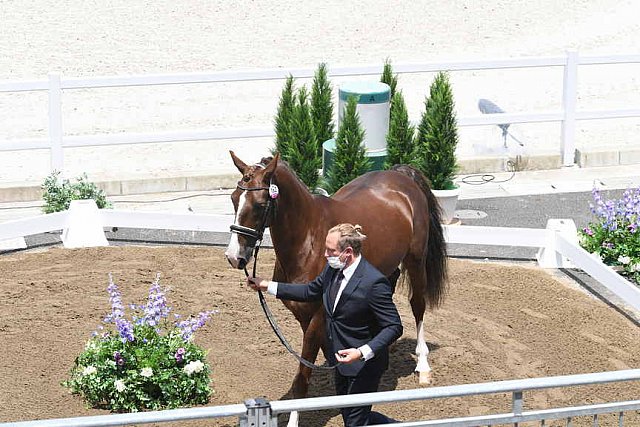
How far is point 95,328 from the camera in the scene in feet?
35.0

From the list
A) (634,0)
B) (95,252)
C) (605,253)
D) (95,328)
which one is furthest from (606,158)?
(634,0)

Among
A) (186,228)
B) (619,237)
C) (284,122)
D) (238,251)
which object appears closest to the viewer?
(238,251)

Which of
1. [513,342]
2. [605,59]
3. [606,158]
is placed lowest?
[513,342]

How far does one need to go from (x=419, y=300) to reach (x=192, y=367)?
7.02 feet

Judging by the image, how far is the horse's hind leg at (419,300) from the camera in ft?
32.4

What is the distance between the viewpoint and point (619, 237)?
12.3m

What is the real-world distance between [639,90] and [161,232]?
1055 cm

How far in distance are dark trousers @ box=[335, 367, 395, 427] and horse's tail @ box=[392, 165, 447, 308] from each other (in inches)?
97.4

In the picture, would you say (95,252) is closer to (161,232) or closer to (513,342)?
(161,232)

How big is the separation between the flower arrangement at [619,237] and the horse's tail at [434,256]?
2.57 meters

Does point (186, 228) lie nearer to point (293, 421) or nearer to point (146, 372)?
point (146, 372)

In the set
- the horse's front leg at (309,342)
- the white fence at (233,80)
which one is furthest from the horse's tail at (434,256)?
the white fence at (233,80)

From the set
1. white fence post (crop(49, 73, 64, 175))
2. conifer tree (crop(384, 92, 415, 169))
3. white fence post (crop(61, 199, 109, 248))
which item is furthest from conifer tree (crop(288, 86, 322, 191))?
white fence post (crop(49, 73, 64, 175))

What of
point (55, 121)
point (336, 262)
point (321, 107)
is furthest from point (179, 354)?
point (55, 121)
